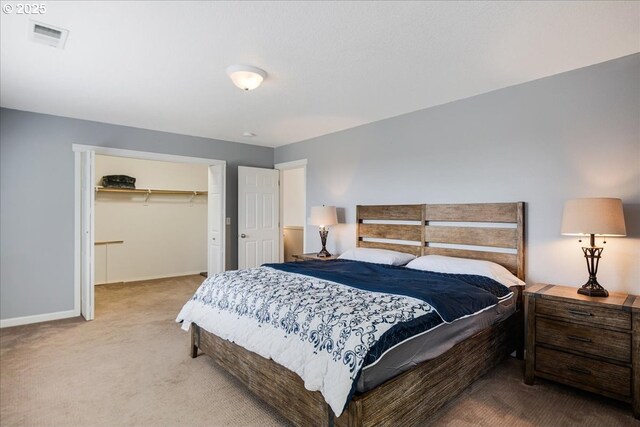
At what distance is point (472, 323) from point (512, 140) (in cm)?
177

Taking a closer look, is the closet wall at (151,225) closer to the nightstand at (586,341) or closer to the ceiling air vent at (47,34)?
the ceiling air vent at (47,34)

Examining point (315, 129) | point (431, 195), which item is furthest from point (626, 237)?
point (315, 129)

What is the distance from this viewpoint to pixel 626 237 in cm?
247

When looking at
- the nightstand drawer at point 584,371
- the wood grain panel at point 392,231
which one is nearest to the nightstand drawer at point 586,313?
the nightstand drawer at point 584,371

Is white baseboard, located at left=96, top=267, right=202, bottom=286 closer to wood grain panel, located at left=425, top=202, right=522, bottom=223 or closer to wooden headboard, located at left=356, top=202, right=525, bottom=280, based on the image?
wooden headboard, located at left=356, top=202, right=525, bottom=280

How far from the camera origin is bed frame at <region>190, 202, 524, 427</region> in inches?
68.1

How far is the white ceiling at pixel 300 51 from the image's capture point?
1947 millimetres

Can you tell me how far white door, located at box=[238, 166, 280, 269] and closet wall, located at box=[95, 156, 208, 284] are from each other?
198 cm

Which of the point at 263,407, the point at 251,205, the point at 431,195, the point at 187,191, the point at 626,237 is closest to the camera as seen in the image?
the point at 263,407

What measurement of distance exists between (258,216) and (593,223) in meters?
4.28

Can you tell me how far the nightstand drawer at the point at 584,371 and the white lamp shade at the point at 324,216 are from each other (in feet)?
8.58

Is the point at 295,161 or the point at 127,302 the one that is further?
the point at 295,161

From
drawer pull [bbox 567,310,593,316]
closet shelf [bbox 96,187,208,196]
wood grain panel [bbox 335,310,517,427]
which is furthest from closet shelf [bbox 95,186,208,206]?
drawer pull [bbox 567,310,593,316]

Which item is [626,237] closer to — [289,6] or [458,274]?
[458,274]
